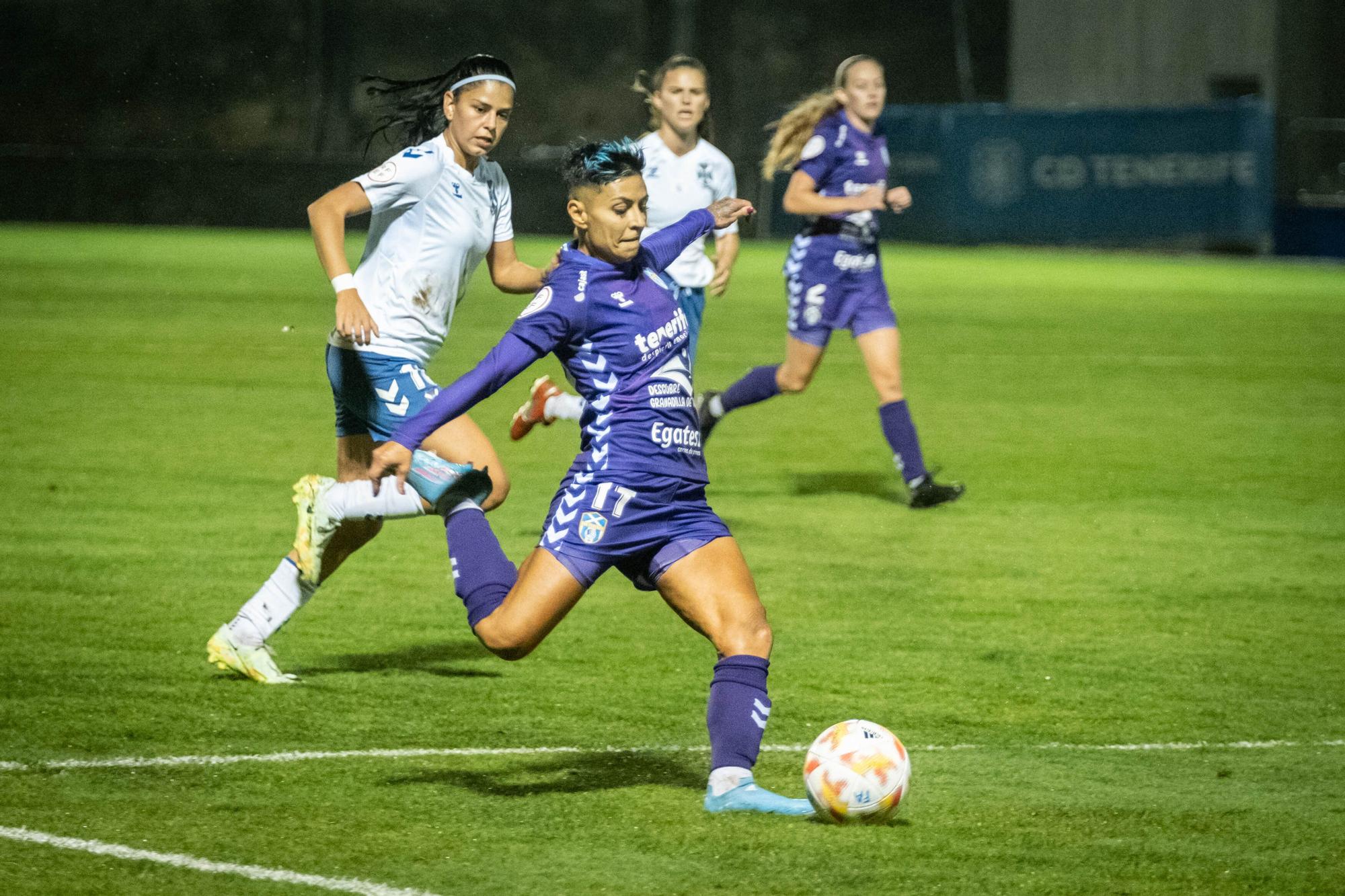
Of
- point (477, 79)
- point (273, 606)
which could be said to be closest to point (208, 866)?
point (273, 606)

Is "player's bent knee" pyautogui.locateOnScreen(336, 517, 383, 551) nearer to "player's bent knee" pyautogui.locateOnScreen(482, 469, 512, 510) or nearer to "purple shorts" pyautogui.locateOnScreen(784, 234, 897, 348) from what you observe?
"player's bent knee" pyautogui.locateOnScreen(482, 469, 512, 510)

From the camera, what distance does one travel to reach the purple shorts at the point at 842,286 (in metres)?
10.5

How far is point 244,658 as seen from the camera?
20.8 feet

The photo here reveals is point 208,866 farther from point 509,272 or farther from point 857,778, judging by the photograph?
point 509,272

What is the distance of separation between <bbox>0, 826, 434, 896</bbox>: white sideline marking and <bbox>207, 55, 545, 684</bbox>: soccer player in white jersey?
1680 millimetres

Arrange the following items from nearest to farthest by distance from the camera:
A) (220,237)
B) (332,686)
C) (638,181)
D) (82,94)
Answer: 1. (638,181)
2. (332,686)
3. (220,237)
4. (82,94)

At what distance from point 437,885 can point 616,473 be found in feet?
3.83

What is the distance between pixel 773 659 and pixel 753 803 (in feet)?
6.61

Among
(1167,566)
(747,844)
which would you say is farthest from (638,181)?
(1167,566)

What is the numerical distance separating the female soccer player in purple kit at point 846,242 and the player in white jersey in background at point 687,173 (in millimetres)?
870

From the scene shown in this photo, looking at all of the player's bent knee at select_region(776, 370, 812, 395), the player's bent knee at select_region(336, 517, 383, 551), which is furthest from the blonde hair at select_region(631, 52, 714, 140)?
the player's bent knee at select_region(336, 517, 383, 551)

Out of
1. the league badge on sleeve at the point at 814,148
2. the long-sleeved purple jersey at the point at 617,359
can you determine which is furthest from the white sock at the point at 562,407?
the long-sleeved purple jersey at the point at 617,359

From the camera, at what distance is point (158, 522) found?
9.48 meters

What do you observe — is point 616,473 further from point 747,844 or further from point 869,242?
point 869,242
